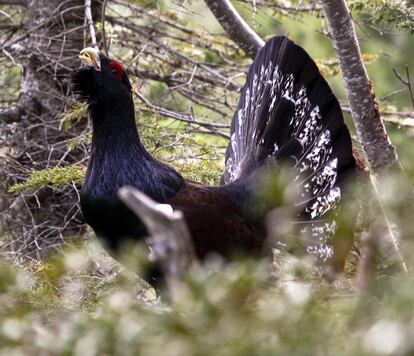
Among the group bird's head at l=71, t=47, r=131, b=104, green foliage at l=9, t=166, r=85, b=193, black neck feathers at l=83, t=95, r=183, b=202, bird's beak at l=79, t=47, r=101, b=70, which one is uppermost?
bird's beak at l=79, t=47, r=101, b=70

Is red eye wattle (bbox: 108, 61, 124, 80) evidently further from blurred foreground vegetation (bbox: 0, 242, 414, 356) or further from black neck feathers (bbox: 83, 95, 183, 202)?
blurred foreground vegetation (bbox: 0, 242, 414, 356)

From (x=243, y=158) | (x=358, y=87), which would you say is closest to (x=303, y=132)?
(x=243, y=158)

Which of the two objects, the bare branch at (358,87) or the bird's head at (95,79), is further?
the bird's head at (95,79)

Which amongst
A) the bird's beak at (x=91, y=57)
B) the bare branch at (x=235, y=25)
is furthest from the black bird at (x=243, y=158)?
the bare branch at (x=235, y=25)

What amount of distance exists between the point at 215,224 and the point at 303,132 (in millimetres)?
932

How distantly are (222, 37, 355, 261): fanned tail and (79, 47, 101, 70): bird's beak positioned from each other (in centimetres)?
113

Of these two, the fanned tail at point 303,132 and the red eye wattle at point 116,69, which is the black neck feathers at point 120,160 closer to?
the red eye wattle at point 116,69

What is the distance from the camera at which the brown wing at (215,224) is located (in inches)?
170

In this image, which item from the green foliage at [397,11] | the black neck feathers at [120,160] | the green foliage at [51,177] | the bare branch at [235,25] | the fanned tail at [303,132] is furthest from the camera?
the bare branch at [235,25]

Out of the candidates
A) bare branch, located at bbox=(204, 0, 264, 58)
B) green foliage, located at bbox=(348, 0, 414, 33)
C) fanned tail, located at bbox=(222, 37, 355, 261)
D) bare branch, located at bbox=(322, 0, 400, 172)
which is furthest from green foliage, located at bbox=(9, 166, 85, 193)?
green foliage, located at bbox=(348, 0, 414, 33)

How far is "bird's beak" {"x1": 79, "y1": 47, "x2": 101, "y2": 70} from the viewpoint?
442 centimetres

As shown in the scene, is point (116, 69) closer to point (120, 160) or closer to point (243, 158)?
point (120, 160)

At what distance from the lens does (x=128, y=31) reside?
7.24 m

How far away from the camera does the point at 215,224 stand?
4.46 m
